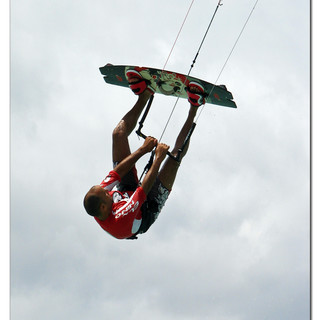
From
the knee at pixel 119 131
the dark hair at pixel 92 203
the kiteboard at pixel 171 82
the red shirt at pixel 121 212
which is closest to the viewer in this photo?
the dark hair at pixel 92 203

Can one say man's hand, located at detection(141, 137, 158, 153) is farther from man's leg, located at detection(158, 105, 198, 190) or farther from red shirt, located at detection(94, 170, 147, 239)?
man's leg, located at detection(158, 105, 198, 190)

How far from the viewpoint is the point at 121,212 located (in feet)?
25.8

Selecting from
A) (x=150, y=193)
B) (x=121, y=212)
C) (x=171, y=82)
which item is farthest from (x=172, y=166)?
(x=171, y=82)

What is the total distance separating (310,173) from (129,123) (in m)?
2.63

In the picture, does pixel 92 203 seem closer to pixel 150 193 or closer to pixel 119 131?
pixel 150 193

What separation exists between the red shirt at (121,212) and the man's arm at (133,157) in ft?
0.27

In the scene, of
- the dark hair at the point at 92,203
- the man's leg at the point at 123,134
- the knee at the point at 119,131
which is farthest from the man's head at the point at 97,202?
the knee at the point at 119,131

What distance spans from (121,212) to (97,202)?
0.36 meters

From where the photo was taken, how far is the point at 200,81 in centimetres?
898

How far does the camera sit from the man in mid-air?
786 cm

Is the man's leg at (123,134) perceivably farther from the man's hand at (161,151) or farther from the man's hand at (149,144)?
the man's hand at (161,151)

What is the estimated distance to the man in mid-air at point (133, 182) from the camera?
7.86 m

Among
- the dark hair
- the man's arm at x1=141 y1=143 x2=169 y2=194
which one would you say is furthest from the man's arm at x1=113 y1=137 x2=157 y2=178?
the dark hair
